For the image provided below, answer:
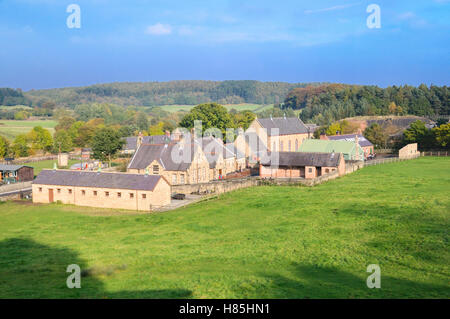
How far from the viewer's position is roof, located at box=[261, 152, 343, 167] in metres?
54.0

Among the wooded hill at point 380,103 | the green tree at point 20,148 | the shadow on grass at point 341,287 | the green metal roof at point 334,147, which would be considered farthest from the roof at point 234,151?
the wooded hill at point 380,103

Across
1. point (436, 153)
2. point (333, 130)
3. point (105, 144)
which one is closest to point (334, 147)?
point (436, 153)

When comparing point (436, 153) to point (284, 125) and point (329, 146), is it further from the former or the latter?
point (284, 125)

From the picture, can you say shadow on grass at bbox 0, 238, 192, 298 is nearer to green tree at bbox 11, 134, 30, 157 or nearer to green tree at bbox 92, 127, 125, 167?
green tree at bbox 92, 127, 125, 167

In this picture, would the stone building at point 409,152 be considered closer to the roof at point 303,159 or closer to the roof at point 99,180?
the roof at point 303,159

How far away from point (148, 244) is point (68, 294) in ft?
32.8

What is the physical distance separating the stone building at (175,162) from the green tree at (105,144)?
16.5 metres

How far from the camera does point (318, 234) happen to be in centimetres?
2798

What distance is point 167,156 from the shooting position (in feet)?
175

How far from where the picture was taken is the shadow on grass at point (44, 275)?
17316 mm

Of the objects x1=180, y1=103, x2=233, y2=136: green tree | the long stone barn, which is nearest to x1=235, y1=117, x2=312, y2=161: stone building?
x1=180, y1=103, x2=233, y2=136: green tree

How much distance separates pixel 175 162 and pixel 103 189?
38.4ft
